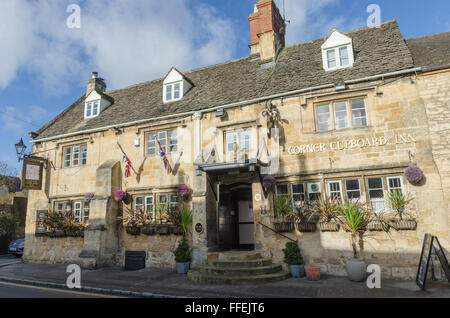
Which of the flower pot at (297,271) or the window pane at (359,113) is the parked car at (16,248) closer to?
the flower pot at (297,271)

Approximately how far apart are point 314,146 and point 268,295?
5.76 m

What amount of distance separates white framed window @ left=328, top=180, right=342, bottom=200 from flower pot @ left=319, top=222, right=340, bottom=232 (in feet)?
3.12

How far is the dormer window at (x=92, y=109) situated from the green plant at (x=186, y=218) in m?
8.77

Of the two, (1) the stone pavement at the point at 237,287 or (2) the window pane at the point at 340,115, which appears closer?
(1) the stone pavement at the point at 237,287

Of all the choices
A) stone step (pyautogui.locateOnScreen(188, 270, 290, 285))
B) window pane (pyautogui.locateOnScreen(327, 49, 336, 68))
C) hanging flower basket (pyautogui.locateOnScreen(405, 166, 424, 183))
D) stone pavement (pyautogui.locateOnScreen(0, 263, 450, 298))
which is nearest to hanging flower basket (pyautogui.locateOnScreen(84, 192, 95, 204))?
stone pavement (pyautogui.locateOnScreen(0, 263, 450, 298))

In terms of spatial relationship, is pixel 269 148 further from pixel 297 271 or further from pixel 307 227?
pixel 297 271

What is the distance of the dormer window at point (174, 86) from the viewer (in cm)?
1588

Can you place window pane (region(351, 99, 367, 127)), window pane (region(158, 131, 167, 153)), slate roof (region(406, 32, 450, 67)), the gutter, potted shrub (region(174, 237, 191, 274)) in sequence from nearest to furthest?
the gutter < slate roof (region(406, 32, 450, 67)) < window pane (region(351, 99, 367, 127)) < potted shrub (region(174, 237, 191, 274)) < window pane (region(158, 131, 167, 153))

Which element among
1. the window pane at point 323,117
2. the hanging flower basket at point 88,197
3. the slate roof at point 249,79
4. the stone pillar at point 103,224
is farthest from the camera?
the hanging flower basket at point 88,197

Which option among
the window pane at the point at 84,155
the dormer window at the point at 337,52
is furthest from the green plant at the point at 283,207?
the window pane at the point at 84,155

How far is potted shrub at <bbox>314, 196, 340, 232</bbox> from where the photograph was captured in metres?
10.6

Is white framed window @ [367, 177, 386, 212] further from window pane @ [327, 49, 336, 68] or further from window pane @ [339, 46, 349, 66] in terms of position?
window pane @ [327, 49, 336, 68]

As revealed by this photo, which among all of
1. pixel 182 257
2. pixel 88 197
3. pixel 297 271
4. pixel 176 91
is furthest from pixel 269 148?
pixel 88 197
